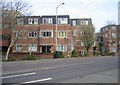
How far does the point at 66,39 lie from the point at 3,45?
1508 cm

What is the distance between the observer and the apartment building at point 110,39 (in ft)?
343

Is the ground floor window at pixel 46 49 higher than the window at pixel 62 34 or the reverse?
the reverse

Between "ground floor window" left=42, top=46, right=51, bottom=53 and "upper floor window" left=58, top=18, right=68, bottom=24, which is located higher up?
"upper floor window" left=58, top=18, right=68, bottom=24

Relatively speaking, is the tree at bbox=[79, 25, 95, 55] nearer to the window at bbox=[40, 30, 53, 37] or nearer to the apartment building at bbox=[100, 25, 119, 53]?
the window at bbox=[40, 30, 53, 37]

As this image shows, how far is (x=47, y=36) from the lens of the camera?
62.6m

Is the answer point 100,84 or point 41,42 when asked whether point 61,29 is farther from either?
point 100,84

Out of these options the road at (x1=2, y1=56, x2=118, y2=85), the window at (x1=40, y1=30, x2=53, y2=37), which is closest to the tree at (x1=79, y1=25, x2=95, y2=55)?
the window at (x1=40, y1=30, x2=53, y2=37)

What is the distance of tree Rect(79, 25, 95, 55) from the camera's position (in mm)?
69562

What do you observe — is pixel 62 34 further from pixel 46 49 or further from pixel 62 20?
pixel 46 49

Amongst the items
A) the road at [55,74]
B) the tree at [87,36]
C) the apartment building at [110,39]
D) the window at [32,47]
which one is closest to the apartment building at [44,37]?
the window at [32,47]

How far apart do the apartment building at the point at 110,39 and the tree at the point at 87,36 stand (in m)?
33.9

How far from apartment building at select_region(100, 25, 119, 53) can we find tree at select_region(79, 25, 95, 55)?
33.9m

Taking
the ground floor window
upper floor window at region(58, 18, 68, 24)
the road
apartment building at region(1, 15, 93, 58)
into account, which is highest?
upper floor window at region(58, 18, 68, 24)

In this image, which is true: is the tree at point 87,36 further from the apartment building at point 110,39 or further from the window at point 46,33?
the apartment building at point 110,39
